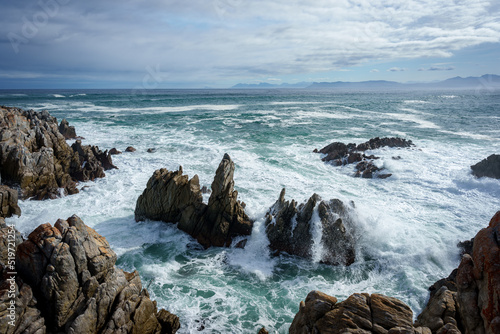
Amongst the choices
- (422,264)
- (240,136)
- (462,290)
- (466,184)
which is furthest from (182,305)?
(240,136)

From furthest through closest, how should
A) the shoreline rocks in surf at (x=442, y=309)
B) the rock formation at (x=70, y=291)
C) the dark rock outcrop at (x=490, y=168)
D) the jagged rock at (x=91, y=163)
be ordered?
the jagged rock at (x=91, y=163) < the dark rock outcrop at (x=490, y=168) < the rock formation at (x=70, y=291) < the shoreline rocks in surf at (x=442, y=309)

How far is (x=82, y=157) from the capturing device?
24.7 m

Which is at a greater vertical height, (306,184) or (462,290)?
(462,290)

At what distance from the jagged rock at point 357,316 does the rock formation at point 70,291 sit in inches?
203

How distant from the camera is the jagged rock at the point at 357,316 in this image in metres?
6.79

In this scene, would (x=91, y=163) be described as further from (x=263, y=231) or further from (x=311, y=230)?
(x=311, y=230)

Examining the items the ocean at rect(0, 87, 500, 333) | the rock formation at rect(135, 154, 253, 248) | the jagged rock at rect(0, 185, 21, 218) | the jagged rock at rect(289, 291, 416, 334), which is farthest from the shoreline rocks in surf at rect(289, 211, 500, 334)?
the jagged rock at rect(0, 185, 21, 218)

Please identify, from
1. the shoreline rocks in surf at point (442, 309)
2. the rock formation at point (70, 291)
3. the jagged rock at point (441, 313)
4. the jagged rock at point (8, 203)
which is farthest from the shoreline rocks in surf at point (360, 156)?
the jagged rock at point (8, 203)

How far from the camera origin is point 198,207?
53.6 feet

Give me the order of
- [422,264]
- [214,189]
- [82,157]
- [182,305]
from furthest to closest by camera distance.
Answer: [82,157]
[214,189]
[422,264]
[182,305]

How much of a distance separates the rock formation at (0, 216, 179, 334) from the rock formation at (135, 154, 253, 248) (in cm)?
667

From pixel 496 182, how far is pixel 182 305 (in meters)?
24.9

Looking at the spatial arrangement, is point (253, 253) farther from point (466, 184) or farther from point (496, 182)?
point (496, 182)

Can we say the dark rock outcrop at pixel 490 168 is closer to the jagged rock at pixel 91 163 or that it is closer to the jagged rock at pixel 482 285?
the jagged rock at pixel 482 285
